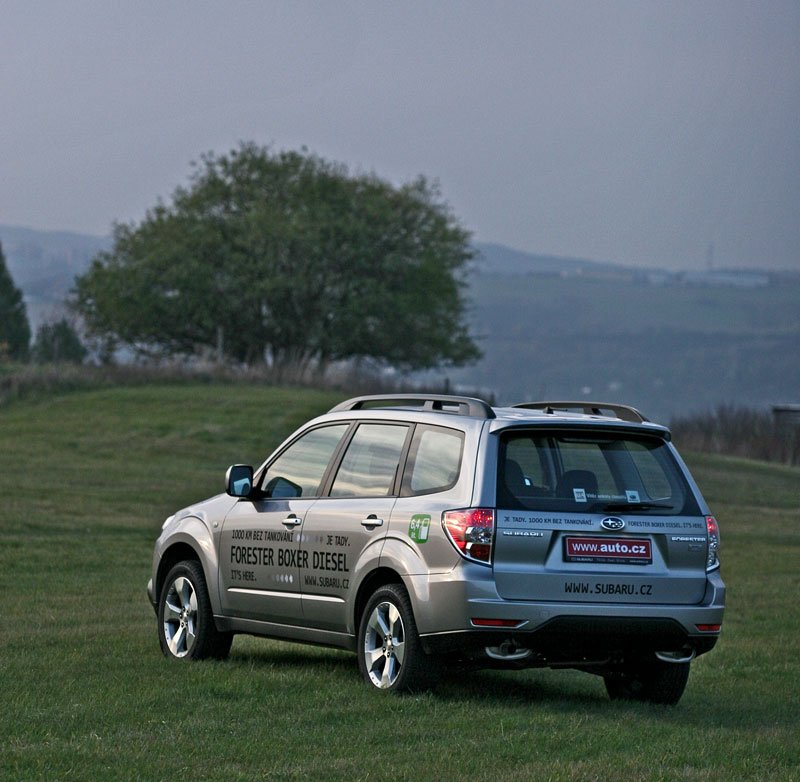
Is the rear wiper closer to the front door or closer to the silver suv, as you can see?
the silver suv

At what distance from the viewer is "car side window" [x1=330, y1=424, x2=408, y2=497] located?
10.2 m

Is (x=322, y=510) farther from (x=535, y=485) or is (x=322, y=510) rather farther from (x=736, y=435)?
(x=736, y=435)

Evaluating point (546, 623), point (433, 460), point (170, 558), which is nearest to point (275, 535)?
point (170, 558)

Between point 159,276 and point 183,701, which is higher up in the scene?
point 159,276

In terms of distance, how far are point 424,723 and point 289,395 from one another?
40915 millimetres

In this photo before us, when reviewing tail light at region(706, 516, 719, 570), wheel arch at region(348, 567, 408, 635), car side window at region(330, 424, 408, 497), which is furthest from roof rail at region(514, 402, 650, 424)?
wheel arch at region(348, 567, 408, 635)

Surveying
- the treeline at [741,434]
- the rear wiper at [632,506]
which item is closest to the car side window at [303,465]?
the rear wiper at [632,506]

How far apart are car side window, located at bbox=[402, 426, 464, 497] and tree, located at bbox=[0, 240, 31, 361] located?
→ 60.1m

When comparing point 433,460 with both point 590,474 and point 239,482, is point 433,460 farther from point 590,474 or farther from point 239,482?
point 239,482

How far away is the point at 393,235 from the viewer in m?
69.0

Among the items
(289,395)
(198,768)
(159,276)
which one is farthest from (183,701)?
(159,276)

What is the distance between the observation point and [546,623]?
9281mm

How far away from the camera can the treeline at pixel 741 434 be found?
58156mm

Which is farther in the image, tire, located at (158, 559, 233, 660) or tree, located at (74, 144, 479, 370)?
tree, located at (74, 144, 479, 370)
